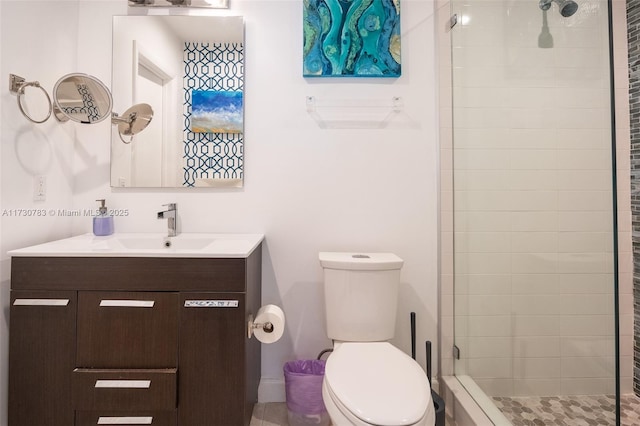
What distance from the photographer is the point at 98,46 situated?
174 cm

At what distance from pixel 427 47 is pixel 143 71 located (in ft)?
4.84

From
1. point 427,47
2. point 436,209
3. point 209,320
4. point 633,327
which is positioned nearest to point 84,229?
point 209,320

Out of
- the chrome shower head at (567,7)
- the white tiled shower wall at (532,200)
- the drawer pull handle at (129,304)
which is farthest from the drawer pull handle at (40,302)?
the chrome shower head at (567,7)

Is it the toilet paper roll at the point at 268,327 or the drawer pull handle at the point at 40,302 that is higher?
the drawer pull handle at the point at 40,302

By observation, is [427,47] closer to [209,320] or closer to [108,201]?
[209,320]

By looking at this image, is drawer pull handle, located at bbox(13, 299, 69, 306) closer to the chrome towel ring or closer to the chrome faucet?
the chrome faucet

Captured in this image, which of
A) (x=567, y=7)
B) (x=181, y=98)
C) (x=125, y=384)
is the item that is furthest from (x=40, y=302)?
(x=567, y=7)

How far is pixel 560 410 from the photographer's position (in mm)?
1177

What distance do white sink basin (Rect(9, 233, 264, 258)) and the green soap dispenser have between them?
0.10 feet

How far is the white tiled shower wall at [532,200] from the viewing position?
101 cm

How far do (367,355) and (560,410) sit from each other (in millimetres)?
688

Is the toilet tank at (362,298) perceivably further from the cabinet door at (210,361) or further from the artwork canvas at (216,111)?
the artwork canvas at (216,111)

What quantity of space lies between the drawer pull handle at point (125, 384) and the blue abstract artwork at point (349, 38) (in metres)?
1.53

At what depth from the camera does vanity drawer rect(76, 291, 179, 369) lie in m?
1.21
